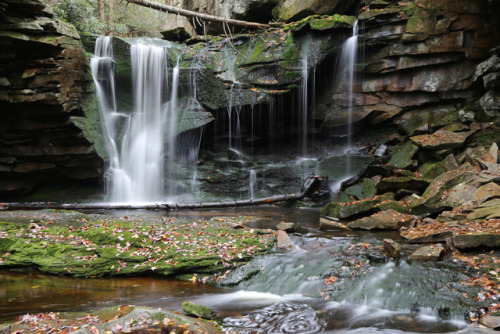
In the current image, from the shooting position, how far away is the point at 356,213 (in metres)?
9.33

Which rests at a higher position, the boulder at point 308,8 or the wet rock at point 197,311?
the boulder at point 308,8

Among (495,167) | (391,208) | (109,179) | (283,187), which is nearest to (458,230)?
(391,208)

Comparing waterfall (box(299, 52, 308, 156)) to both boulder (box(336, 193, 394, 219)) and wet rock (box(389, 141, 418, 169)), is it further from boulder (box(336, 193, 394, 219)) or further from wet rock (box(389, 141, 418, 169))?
boulder (box(336, 193, 394, 219))

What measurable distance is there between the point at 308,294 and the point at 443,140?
30.3 feet

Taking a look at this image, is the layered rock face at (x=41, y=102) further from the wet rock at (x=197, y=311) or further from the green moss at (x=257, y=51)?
the wet rock at (x=197, y=311)

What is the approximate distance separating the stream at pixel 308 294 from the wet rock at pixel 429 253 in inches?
5.5

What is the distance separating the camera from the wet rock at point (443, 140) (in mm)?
11227

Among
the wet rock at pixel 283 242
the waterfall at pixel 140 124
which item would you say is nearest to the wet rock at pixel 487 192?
the wet rock at pixel 283 242

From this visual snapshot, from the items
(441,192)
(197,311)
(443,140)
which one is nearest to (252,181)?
(443,140)

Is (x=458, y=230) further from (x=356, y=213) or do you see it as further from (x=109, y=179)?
(x=109, y=179)

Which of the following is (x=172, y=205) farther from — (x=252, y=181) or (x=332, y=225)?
(x=332, y=225)

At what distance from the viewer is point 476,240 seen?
5352 mm

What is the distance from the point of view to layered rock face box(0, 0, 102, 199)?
11.9 m

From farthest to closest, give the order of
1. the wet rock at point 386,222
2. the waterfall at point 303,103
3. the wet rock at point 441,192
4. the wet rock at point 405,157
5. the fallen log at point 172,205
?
the waterfall at point 303,103 → the wet rock at point 405,157 → the fallen log at point 172,205 → the wet rock at point 441,192 → the wet rock at point 386,222
